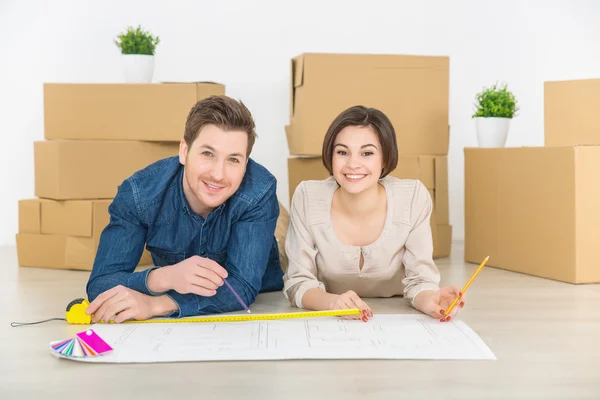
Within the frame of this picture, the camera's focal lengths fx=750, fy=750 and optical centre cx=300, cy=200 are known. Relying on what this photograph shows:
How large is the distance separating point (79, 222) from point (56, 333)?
1062 millimetres

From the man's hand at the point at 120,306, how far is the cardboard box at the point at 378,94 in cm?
117

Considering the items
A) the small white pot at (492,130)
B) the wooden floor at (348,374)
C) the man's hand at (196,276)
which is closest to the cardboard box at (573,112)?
the small white pot at (492,130)

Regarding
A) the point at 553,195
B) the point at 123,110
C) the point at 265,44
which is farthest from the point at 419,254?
the point at 265,44

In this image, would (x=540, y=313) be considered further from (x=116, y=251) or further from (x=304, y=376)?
(x=116, y=251)

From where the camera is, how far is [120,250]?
1.78 metres

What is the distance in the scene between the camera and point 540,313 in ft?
6.21

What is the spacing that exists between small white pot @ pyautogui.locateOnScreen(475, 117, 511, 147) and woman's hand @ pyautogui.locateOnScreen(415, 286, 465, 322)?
1208 mm

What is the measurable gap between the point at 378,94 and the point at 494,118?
1.57ft

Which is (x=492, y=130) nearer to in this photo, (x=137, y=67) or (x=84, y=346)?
(x=137, y=67)

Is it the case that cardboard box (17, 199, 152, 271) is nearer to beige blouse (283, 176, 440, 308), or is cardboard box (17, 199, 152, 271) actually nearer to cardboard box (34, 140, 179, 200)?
cardboard box (34, 140, 179, 200)

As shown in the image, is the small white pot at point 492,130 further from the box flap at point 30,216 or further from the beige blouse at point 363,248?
the box flap at point 30,216

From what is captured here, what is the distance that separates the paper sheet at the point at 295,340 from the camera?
1.41m

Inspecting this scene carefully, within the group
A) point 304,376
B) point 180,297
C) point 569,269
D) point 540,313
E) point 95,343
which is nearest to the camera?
point 304,376

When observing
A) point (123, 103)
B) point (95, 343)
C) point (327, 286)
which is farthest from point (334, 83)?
point (95, 343)
